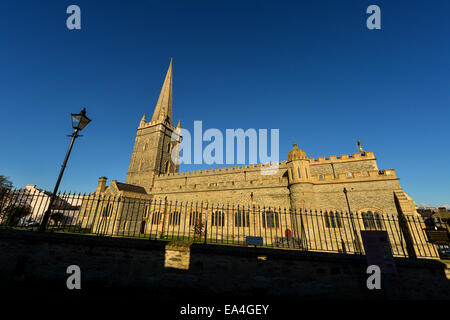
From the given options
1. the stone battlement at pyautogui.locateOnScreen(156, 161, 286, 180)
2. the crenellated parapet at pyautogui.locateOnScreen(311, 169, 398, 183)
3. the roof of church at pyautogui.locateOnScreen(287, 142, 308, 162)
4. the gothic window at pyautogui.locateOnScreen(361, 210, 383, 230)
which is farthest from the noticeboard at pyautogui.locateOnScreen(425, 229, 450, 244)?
the stone battlement at pyautogui.locateOnScreen(156, 161, 286, 180)

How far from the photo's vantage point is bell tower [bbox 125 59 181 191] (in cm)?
3666

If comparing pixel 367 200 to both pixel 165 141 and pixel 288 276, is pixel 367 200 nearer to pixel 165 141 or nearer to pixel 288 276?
pixel 288 276

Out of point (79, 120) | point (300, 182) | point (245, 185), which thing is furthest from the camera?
point (245, 185)

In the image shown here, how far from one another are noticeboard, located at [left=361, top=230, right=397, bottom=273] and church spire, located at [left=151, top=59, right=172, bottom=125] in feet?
137

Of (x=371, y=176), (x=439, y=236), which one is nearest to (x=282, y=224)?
(x=371, y=176)

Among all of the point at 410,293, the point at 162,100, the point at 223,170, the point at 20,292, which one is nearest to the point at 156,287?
the point at 20,292

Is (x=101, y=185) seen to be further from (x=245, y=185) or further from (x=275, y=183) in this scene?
(x=275, y=183)

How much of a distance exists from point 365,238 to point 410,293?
2.41 metres

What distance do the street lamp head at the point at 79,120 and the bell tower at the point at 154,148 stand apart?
96.6 feet

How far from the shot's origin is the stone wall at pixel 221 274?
19.4ft

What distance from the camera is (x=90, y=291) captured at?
18.7 feet

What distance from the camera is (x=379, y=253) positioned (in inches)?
229

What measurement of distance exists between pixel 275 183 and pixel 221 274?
52.8 ft

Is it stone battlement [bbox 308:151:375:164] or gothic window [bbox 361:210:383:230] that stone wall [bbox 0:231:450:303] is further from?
stone battlement [bbox 308:151:375:164]
